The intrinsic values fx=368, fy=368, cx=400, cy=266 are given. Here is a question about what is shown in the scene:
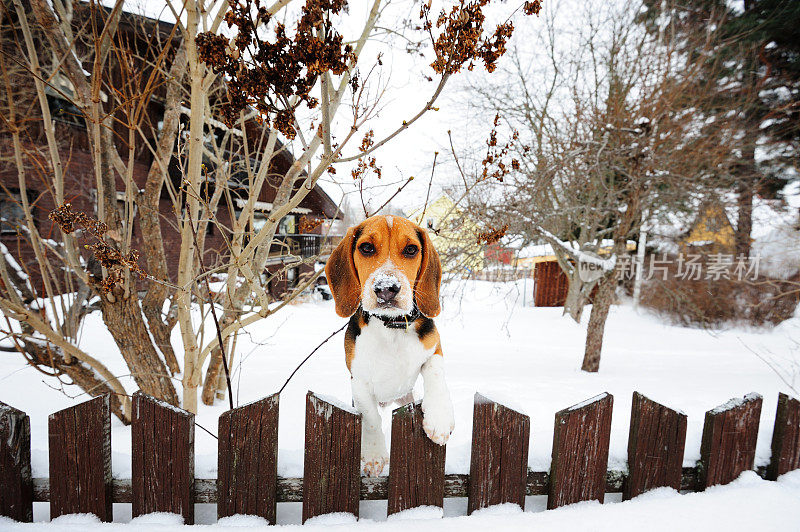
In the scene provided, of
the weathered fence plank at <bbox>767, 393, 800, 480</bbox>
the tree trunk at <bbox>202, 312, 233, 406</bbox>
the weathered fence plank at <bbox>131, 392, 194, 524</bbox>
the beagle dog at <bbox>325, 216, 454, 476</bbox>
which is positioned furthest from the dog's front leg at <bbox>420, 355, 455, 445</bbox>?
the tree trunk at <bbox>202, 312, 233, 406</bbox>

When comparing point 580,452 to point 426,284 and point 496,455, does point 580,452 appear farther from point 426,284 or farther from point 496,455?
point 426,284

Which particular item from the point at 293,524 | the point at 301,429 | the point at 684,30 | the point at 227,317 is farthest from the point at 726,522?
the point at 684,30

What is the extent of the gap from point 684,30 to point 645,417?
22.4 ft

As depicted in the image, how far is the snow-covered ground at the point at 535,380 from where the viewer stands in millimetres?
1151

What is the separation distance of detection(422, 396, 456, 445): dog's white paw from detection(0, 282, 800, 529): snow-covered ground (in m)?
0.22

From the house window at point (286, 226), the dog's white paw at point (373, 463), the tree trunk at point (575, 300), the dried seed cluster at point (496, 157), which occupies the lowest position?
the tree trunk at point (575, 300)

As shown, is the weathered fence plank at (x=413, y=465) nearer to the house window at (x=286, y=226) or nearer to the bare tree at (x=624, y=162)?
the bare tree at (x=624, y=162)

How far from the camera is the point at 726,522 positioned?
3.52 feet

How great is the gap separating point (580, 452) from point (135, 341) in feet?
7.56

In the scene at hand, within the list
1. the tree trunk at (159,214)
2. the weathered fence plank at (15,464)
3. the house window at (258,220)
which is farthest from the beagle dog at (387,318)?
the tree trunk at (159,214)

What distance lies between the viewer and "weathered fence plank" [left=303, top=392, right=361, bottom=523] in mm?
1038

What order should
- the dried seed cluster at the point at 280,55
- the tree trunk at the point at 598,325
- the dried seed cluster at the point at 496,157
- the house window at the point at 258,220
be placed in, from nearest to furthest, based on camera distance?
the dried seed cluster at the point at 280,55 → the dried seed cluster at the point at 496,157 → the house window at the point at 258,220 → the tree trunk at the point at 598,325

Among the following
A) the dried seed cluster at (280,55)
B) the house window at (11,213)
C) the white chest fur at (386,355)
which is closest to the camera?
the dried seed cluster at (280,55)

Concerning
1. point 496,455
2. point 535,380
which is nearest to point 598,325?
point 535,380
